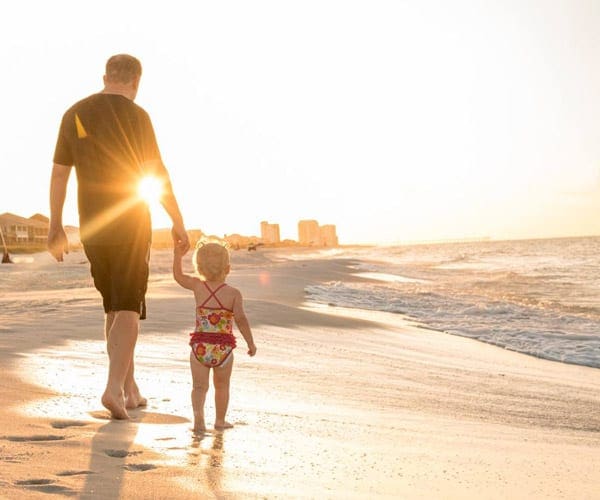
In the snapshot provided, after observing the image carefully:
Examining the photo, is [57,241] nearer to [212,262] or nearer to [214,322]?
[212,262]

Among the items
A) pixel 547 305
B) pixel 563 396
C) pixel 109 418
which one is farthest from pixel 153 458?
pixel 547 305

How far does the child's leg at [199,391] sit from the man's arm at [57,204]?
1.08m

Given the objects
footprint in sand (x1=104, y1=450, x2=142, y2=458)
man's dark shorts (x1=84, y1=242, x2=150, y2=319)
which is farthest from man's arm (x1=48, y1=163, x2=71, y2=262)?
footprint in sand (x1=104, y1=450, x2=142, y2=458)

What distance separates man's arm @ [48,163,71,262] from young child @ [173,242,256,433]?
720 millimetres

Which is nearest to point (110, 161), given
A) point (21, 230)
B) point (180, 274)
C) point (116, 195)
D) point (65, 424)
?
point (116, 195)

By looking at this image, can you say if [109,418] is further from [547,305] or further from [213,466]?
[547,305]

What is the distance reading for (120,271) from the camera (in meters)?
4.34

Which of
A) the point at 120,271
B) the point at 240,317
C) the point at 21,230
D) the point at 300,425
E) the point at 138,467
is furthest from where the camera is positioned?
the point at 21,230

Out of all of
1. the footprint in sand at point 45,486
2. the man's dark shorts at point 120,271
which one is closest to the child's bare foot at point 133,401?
the man's dark shorts at point 120,271

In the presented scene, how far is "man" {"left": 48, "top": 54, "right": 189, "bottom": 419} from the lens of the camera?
171 inches

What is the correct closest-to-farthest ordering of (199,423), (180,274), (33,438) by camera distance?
(33,438) < (199,423) < (180,274)

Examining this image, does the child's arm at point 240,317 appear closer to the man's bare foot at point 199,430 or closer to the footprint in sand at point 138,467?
the man's bare foot at point 199,430

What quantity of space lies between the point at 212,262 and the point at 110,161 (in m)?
0.84

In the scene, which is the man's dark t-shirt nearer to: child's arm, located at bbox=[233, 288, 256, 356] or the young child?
the young child
